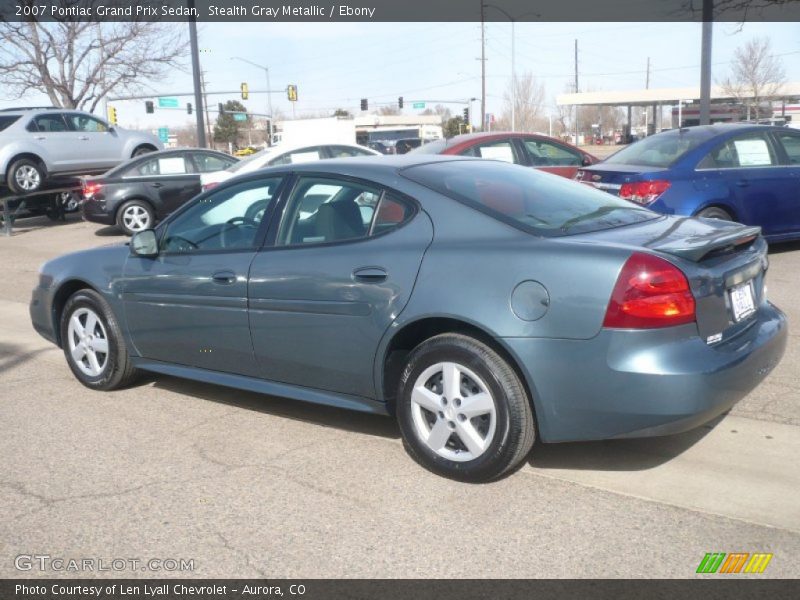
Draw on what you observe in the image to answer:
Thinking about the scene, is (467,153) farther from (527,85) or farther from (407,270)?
(527,85)

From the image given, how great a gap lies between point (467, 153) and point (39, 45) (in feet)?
67.9

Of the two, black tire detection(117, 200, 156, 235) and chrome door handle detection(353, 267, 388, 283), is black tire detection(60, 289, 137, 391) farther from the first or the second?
black tire detection(117, 200, 156, 235)

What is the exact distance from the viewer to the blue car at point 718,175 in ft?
28.5

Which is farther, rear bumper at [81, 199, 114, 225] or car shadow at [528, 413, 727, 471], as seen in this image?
rear bumper at [81, 199, 114, 225]

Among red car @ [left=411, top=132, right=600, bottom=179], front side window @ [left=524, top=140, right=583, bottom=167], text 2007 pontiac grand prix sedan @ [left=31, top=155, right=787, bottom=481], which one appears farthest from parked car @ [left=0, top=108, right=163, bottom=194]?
text 2007 pontiac grand prix sedan @ [left=31, top=155, right=787, bottom=481]

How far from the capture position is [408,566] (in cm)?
321

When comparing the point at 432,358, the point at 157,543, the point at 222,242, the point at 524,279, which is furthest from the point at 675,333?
the point at 222,242

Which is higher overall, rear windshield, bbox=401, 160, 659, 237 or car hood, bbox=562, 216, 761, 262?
rear windshield, bbox=401, 160, 659, 237

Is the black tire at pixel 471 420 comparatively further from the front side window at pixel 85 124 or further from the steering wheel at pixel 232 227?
the front side window at pixel 85 124

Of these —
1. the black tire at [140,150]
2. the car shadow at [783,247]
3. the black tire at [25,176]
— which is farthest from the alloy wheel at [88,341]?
the black tire at [140,150]

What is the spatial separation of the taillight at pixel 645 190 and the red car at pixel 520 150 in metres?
2.39

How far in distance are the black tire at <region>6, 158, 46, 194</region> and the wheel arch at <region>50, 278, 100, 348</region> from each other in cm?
1234

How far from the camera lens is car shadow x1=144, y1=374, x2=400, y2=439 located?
486 centimetres

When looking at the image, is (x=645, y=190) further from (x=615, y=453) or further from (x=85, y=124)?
(x=85, y=124)
